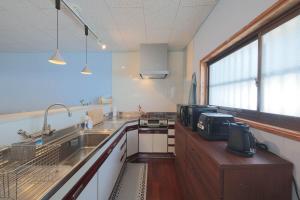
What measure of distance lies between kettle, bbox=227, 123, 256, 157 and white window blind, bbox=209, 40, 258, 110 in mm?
520

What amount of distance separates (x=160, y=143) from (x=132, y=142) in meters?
0.59

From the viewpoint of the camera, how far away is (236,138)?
1085mm

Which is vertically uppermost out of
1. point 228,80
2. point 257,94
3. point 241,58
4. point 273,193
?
point 241,58

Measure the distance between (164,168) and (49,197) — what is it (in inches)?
95.9

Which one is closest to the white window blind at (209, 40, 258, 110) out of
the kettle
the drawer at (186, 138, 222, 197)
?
the kettle

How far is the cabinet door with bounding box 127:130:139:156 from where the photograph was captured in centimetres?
308

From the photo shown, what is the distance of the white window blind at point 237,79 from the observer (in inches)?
60.1

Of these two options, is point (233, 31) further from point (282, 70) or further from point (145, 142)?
point (145, 142)

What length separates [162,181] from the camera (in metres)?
2.44

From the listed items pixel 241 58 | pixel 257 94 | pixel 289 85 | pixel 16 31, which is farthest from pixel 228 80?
pixel 16 31

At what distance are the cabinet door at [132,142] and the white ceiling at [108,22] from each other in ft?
6.23

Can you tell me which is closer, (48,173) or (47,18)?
(48,173)

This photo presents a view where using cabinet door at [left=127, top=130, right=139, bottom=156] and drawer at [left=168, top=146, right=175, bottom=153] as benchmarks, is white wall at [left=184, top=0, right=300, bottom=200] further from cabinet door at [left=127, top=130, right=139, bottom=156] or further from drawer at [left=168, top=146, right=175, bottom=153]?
cabinet door at [left=127, top=130, right=139, bottom=156]

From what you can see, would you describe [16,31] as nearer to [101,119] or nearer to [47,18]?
[47,18]
